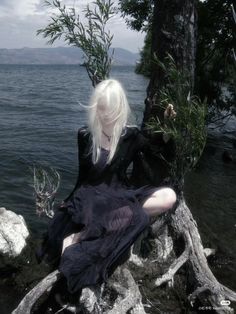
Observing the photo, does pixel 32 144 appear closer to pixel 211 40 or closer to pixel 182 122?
pixel 211 40

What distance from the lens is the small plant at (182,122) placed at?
586 cm

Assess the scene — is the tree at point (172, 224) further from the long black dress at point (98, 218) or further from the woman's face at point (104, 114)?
the woman's face at point (104, 114)

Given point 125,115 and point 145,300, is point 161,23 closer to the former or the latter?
point 125,115

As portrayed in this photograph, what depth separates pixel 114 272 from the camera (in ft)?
19.8

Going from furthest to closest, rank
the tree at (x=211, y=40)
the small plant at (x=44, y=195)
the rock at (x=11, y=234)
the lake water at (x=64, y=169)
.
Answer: the tree at (x=211, y=40)
the lake water at (x=64, y=169)
the rock at (x=11, y=234)
the small plant at (x=44, y=195)

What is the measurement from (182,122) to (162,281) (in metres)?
2.20

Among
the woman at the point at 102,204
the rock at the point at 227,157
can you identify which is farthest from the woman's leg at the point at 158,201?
the rock at the point at 227,157

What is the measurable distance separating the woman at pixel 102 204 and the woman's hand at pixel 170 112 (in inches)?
17.2

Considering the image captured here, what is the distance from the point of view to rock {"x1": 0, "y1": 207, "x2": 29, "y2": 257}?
7410mm

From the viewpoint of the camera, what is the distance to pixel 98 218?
566cm

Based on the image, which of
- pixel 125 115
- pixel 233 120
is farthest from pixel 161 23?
pixel 233 120

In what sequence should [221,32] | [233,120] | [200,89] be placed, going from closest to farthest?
[221,32], [200,89], [233,120]

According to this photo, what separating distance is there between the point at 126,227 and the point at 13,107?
73.9ft

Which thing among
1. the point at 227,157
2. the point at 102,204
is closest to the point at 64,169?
the point at 227,157
